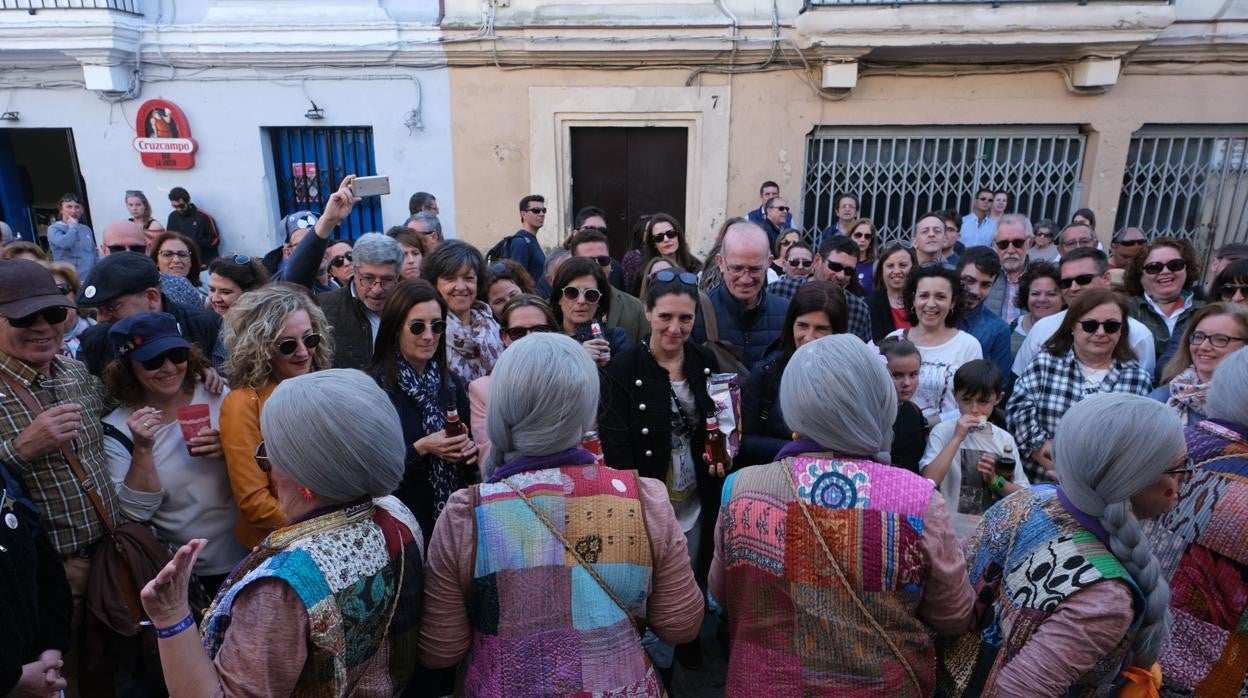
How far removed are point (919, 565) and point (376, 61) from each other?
8.72 m

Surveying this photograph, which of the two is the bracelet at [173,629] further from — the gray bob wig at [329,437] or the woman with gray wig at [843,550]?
the woman with gray wig at [843,550]

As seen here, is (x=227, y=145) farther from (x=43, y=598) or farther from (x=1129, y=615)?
(x=1129, y=615)

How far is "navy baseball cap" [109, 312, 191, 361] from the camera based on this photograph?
2301 millimetres

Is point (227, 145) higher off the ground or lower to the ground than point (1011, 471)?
higher

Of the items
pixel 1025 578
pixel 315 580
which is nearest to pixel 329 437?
pixel 315 580

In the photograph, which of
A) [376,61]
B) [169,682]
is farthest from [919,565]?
[376,61]

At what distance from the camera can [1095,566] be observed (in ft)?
5.01

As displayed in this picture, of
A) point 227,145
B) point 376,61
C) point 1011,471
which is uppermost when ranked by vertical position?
point 376,61

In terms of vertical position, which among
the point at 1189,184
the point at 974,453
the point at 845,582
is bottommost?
the point at 974,453

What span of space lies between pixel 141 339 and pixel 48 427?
15.4 inches

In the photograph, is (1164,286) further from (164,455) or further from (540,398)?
(164,455)

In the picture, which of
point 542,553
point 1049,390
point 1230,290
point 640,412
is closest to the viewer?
point 542,553

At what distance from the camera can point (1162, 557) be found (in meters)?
2.06

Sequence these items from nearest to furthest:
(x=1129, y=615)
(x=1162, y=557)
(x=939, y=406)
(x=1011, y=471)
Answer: (x=1129, y=615) → (x=1162, y=557) → (x=1011, y=471) → (x=939, y=406)
